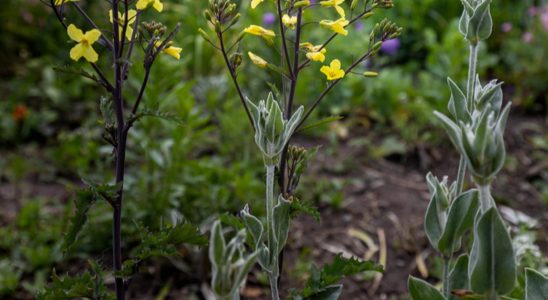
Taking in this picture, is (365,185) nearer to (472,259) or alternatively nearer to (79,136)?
(79,136)

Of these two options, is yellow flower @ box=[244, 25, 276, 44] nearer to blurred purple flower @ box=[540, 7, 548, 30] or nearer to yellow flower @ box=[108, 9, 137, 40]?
yellow flower @ box=[108, 9, 137, 40]

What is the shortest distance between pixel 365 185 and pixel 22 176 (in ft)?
5.33

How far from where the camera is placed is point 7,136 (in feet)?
11.6

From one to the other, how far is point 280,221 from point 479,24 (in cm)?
56

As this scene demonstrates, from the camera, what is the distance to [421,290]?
1.29 m

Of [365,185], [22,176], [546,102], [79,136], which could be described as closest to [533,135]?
[546,102]

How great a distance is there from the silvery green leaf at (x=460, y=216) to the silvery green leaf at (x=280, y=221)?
0.98 ft

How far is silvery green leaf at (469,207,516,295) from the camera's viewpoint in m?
1.08

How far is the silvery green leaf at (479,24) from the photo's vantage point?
4.41 ft

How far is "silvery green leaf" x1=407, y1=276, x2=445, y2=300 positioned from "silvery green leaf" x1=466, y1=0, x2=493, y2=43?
497 mm

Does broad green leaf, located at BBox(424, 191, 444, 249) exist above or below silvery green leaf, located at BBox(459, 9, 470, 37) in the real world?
below

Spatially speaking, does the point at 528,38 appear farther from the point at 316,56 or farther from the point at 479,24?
the point at 316,56

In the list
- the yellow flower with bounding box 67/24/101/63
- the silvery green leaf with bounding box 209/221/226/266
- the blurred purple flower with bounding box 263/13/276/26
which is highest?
the blurred purple flower with bounding box 263/13/276/26

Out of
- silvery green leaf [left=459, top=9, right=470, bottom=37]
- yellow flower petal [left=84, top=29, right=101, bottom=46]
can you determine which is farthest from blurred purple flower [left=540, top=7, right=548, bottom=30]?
yellow flower petal [left=84, top=29, right=101, bottom=46]
